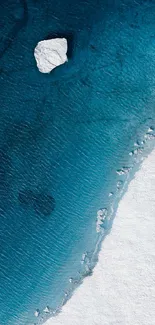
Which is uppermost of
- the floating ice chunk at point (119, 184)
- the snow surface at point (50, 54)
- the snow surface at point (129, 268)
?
the snow surface at point (50, 54)

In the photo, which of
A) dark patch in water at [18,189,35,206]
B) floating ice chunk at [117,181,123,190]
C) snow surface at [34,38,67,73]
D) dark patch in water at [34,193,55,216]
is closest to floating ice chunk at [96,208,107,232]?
floating ice chunk at [117,181,123,190]

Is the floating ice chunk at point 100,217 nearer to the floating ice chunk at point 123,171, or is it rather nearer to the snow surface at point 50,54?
the floating ice chunk at point 123,171

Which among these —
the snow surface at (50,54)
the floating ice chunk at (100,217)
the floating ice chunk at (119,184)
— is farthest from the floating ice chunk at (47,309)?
the snow surface at (50,54)

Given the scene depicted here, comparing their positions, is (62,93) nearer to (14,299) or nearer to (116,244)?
(116,244)

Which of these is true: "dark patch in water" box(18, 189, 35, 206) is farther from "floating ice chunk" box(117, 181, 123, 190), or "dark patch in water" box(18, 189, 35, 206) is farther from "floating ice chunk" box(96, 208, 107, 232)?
"floating ice chunk" box(117, 181, 123, 190)

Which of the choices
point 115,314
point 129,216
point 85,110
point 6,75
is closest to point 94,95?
point 85,110
